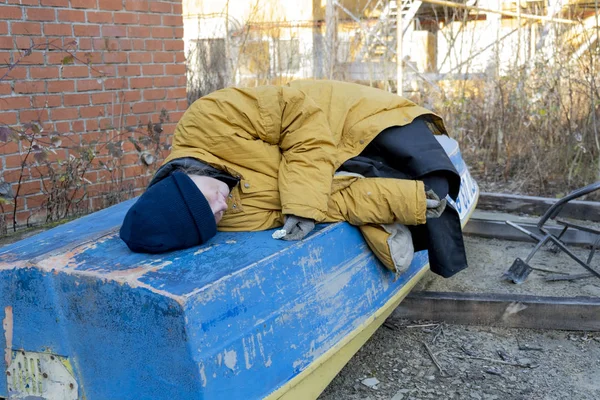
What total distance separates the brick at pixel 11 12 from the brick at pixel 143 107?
1.13 metres

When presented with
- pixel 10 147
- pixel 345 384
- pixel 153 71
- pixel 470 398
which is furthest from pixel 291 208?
pixel 153 71

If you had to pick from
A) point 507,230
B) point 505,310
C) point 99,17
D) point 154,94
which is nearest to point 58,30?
point 99,17

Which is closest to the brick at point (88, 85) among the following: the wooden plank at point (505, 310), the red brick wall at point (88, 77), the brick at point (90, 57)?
the red brick wall at point (88, 77)

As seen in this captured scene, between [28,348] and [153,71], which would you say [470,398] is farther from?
[153,71]

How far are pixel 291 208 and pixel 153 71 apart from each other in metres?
3.17

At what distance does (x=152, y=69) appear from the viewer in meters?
5.41

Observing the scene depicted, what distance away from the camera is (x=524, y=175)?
6691 millimetres

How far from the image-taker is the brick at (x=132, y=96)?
5.22 m

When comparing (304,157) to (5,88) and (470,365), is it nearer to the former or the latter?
(470,365)

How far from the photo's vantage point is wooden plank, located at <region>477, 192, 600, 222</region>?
5.46 m

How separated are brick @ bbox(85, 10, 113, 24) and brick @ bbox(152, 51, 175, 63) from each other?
488 millimetres

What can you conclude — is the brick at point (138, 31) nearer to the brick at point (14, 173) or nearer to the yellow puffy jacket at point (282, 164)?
the brick at point (14, 173)

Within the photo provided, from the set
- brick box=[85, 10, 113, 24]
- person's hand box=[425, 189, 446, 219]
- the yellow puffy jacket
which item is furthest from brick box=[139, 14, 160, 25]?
person's hand box=[425, 189, 446, 219]

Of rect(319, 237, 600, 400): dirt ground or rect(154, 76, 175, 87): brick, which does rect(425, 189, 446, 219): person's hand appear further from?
rect(154, 76, 175, 87): brick
